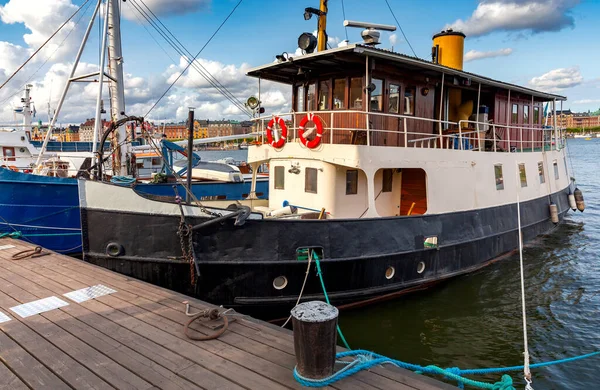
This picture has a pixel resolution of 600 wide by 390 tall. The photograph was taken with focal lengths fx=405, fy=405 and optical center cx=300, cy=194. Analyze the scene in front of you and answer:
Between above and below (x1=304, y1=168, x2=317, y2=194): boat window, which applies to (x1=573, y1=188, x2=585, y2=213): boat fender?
below

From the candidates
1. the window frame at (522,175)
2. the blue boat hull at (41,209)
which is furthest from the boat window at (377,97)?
the blue boat hull at (41,209)

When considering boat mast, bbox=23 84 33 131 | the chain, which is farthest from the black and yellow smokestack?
boat mast, bbox=23 84 33 131

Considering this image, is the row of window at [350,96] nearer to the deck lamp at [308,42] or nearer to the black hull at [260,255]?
the deck lamp at [308,42]

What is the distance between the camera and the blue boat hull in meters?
11.9

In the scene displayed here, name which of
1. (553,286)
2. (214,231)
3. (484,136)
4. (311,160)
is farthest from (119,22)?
(553,286)

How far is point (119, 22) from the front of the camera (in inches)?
567

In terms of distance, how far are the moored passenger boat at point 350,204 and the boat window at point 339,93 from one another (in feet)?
0.09

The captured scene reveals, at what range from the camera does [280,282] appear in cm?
769

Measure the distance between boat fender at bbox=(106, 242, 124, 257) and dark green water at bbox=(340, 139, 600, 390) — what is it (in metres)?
4.54

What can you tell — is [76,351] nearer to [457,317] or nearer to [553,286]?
[457,317]

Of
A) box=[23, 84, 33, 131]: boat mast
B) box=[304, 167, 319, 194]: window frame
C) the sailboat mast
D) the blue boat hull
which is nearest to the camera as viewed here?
box=[304, 167, 319, 194]: window frame

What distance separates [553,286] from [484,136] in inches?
183

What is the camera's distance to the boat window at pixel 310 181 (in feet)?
31.1

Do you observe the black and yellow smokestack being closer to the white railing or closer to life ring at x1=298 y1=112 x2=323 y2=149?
the white railing
